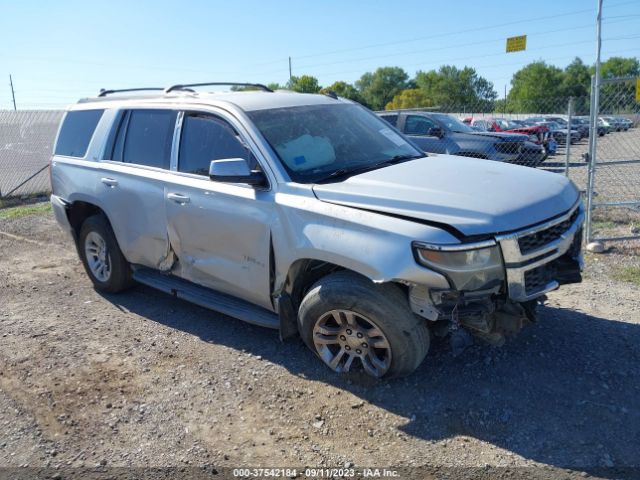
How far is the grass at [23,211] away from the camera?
10.8 metres

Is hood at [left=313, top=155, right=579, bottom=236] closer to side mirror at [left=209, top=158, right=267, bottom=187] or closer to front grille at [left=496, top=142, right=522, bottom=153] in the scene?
side mirror at [left=209, top=158, right=267, bottom=187]

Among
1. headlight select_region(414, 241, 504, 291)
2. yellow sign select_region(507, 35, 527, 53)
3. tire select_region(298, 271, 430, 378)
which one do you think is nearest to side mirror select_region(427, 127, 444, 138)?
yellow sign select_region(507, 35, 527, 53)

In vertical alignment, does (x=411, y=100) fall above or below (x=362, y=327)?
above

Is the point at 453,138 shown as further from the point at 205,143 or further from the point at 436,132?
the point at 205,143

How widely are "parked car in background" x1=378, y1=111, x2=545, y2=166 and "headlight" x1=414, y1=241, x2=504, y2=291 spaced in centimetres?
877

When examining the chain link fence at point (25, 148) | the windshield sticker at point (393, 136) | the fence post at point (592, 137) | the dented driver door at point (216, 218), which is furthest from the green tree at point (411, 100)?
the dented driver door at point (216, 218)

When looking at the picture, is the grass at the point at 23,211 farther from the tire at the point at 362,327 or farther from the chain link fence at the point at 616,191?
the chain link fence at the point at 616,191

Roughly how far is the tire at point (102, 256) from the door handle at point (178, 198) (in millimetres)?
1209

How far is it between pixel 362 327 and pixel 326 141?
1501mm

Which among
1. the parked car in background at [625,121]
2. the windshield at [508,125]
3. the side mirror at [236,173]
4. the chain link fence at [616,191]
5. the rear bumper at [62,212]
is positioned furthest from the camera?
the windshield at [508,125]

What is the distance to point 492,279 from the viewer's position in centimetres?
328

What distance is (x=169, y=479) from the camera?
119 inches

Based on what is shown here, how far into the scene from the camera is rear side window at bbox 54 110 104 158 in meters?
5.71

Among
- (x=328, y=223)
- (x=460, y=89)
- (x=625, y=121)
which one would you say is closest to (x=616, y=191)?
(x=625, y=121)
